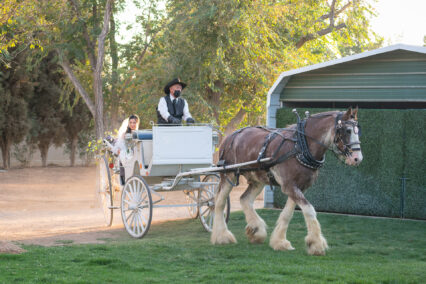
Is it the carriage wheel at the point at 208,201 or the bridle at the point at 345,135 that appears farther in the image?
the carriage wheel at the point at 208,201

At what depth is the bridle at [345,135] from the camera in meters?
7.57

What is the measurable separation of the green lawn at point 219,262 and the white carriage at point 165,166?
57 centimetres

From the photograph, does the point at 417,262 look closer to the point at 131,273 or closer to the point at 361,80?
the point at 131,273

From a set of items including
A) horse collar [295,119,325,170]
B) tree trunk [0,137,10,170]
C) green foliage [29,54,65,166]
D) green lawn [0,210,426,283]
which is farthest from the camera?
green foliage [29,54,65,166]

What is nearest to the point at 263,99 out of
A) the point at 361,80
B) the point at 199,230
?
the point at 361,80

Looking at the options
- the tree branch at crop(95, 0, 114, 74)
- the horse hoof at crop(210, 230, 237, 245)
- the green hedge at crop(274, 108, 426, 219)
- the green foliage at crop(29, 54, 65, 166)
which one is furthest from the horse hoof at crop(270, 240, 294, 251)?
the green foliage at crop(29, 54, 65, 166)

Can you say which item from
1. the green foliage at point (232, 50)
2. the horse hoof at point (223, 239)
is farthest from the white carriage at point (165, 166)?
the green foliage at point (232, 50)

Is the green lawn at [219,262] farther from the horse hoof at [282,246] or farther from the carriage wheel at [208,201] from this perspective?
the carriage wheel at [208,201]

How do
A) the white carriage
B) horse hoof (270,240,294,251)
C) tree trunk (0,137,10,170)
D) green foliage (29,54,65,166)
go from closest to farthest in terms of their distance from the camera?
horse hoof (270,240,294,251) → the white carriage → tree trunk (0,137,10,170) → green foliage (29,54,65,166)

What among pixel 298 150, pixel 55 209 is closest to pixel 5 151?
pixel 55 209

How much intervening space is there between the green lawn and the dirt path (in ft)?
4.29

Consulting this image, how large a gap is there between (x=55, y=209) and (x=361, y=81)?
9308 mm

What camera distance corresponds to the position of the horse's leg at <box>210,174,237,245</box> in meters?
8.88

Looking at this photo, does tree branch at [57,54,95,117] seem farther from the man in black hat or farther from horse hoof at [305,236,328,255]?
horse hoof at [305,236,328,255]
